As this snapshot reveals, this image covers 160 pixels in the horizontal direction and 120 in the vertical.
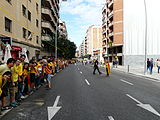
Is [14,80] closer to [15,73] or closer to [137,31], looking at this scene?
[15,73]

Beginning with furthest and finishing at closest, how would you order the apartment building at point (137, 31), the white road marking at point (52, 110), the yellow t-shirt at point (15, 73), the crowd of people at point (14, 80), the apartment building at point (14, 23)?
the apartment building at point (137, 31) < the apartment building at point (14, 23) < the yellow t-shirt at point (15, 73) < the crowd of people at point (14, 80) < the white road marking at point (52, 110)

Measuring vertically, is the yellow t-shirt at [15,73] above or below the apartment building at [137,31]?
below

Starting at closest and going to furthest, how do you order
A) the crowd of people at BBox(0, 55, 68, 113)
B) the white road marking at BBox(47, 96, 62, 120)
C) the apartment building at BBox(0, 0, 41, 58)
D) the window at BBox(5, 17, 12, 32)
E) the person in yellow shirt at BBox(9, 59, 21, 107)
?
the white road marking at BBox(47, 96, 62, 120)
the crowd of people at BBox(0, 55, 68, 113)
the person in yellow shirt at BBox(9, 59, 21, 107)
the apartment building at BBox(0, 0, 41, 58)
the window at BBox(5, 17, 12, 32)

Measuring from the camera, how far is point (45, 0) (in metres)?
37.6

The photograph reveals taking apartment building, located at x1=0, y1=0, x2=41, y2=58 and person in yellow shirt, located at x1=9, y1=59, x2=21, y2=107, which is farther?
apartment building, located at x1=0, y1=0, x2=41, y2=58

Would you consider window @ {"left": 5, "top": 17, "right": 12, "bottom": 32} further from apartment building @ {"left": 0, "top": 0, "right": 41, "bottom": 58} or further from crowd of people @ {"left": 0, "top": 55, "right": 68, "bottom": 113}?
crowd of people @ {"left": 0, "top": 55, "right": 68, "bottom": 113}

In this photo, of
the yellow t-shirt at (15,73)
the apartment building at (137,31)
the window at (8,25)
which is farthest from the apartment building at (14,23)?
the apartment building at (137,31)

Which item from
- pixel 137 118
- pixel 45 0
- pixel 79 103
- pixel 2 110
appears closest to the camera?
pixel 137 118

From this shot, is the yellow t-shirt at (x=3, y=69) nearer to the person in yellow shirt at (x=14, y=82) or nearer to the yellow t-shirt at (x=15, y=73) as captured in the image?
the person in yellow shirt at (x=14, y=82)

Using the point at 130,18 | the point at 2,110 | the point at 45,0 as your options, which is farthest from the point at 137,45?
the point at 2,110

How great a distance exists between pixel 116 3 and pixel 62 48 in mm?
18494

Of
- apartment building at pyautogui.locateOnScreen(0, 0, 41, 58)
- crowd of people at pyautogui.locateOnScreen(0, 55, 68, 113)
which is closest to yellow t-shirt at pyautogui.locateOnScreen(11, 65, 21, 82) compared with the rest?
crowd of people at pyautogui.locateOnScreen(0, 55, 68, 113)

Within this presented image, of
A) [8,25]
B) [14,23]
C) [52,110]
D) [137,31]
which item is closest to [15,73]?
[52,110]

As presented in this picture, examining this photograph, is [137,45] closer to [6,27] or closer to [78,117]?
[6,27]
